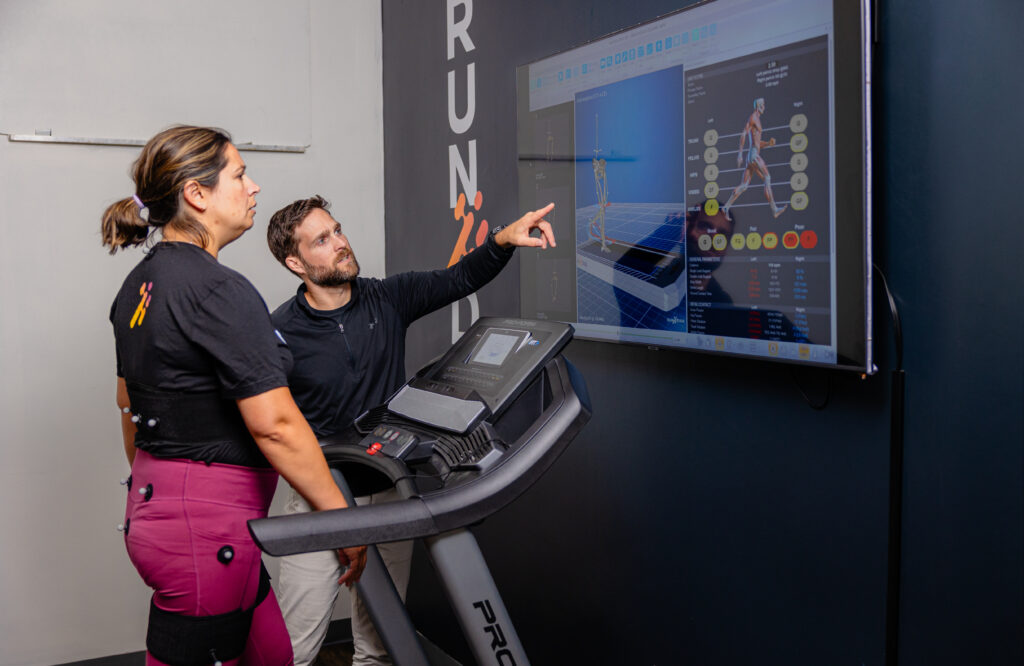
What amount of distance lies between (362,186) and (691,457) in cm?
219

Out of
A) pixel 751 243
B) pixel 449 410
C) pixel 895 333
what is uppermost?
pixel 751 243

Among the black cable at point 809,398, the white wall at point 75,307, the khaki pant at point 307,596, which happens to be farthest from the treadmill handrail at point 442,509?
the white wall at point 75,307

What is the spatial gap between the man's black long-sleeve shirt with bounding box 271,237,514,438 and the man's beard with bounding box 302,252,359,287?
0.20ft

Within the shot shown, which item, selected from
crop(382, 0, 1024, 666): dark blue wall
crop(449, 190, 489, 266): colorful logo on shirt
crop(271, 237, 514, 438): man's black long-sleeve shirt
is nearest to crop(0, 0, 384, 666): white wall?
crop(449, 190, 489, 266): colorful logo on shirt

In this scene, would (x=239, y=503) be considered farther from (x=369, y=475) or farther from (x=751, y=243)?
(x=751, y=243)

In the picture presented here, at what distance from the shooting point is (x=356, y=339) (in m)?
2.41

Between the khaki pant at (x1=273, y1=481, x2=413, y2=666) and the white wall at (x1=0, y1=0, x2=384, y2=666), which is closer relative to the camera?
the khaki pant at (x1=273, y1=481, x2=413, y2=666)

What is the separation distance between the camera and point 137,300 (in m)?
1.60

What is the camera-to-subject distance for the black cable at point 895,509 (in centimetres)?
145

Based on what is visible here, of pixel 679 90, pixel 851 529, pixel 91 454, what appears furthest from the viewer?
pixel 91 454

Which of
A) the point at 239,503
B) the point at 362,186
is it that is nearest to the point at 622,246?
the point at 239,503

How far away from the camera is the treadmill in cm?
130

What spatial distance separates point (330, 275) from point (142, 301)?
Result: 33.9 inches

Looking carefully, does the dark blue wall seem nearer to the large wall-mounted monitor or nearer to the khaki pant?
the large wall-mounted monitor
